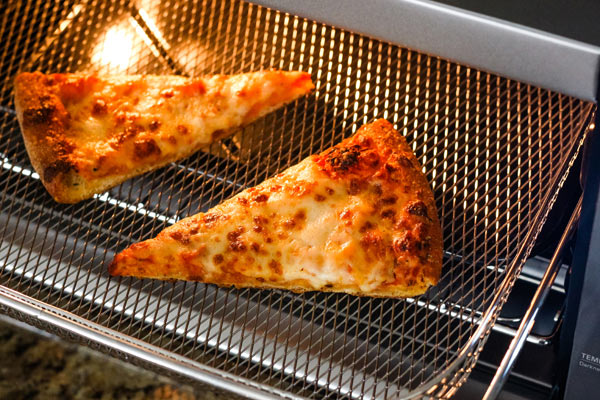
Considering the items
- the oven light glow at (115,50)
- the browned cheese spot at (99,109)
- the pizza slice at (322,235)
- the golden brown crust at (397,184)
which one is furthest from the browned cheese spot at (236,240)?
the oven light glow at (115,50)

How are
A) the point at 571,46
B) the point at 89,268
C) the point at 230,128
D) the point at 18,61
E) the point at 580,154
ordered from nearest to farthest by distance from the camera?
the point at 571,46, the point at 580,154, the point at 89,268, the point at 230,128, the point at 18,61

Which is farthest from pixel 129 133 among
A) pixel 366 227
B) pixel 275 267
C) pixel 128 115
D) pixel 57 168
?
pixel 366 227

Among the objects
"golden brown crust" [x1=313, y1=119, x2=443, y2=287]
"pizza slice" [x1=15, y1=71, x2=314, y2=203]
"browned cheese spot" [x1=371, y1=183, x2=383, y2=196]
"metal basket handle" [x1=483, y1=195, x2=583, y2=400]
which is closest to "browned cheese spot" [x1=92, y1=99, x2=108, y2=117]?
"pizza slice" [x1=15, y1=71, x2=314, y2=203]

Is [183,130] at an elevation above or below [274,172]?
above

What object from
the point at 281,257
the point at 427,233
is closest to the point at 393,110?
the point at 427,233

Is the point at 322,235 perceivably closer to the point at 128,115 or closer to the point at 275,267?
the point at 275,267

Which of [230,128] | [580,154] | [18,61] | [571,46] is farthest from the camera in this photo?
[18,61]

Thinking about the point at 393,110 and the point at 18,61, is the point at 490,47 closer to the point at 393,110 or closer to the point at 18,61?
the point at 393,110
